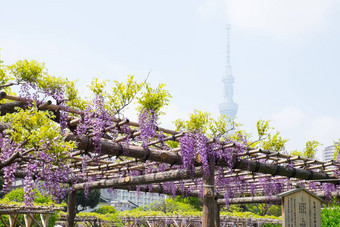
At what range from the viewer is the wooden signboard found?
17.0ft

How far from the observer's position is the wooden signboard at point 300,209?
5191mm

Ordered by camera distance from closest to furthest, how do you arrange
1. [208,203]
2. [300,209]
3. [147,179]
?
[300,209]
[208,203]
[147,179]

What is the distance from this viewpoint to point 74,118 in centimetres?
563

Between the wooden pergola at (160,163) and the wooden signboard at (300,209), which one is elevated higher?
the wooden pergola at (160,163)

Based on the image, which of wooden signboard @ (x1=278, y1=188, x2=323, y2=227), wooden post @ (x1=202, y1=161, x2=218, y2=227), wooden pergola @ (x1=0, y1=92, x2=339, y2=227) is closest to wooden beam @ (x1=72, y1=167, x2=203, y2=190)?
wooden pergola @ (x1=0, y1=92, x2=339, y2=227)

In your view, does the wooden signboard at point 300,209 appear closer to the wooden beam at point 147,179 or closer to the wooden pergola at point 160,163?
the wooden pergola at point 160,163

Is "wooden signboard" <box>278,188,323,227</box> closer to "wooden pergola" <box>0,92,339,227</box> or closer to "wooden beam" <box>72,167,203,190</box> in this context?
"wooden pergola" <box>0,92,339,227</box>

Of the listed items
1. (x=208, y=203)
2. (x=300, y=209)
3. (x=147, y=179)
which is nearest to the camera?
(x=300, y=209)

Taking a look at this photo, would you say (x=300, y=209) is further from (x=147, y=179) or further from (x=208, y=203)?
(x=147, y=179)

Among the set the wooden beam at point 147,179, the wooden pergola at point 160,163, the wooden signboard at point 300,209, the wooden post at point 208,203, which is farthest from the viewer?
the wooden beam at point 147,179

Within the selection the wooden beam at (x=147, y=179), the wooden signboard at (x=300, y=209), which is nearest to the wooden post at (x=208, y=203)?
the wooden beam at (x=147, y=179)

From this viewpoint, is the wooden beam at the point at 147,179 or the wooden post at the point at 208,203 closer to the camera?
the wooden post at the point at 208,203

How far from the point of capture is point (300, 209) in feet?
17.5

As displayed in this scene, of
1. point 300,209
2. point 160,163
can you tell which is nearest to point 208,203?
point 160,163
